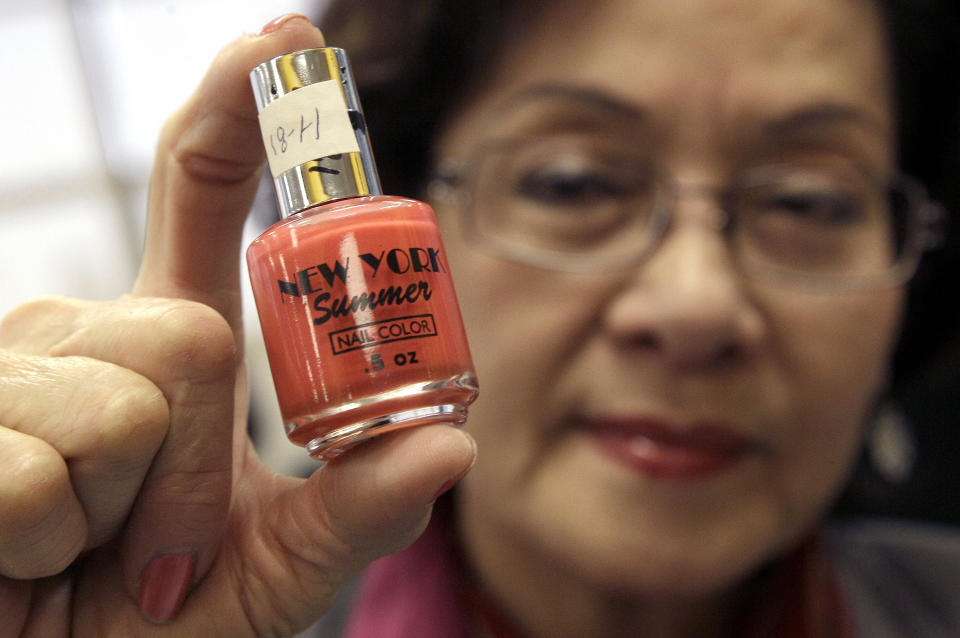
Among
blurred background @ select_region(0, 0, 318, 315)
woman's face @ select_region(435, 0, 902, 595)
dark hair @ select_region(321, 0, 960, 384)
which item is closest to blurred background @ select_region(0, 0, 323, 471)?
blurred background @ select_region(0, 0, 318, 315)

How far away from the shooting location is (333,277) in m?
0.47

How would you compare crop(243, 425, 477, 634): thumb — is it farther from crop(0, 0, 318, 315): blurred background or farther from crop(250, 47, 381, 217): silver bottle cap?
crop(0, 0, 318, 315): blurred background

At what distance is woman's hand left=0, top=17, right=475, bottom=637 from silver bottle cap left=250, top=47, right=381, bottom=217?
38mm

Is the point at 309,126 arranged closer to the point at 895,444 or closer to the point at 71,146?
the point at 895,444

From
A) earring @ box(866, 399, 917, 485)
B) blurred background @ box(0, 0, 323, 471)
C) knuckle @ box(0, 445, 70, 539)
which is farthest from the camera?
blurred background @ box(0, 0, 323, 471)

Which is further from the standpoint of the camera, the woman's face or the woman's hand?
the woman's face

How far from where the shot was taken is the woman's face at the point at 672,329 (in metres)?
0.91

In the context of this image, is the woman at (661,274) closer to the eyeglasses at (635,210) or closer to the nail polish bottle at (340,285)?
the eyeglasses at (635,210)

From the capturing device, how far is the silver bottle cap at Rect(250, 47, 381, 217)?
49 centimetres

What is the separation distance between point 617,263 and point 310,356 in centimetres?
56

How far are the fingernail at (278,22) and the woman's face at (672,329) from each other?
48 centimetres

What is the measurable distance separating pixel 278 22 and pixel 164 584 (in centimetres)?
41

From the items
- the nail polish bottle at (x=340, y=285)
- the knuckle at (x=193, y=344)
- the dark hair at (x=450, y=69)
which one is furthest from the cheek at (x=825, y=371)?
the knuckle at (x=193, y=344)

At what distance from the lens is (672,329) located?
86cm
